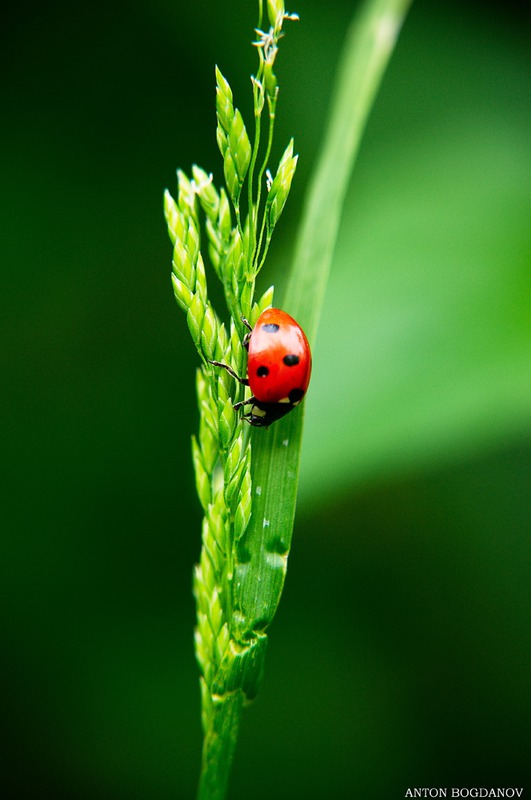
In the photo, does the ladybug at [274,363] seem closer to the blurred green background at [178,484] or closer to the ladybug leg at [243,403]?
the ladybug leg at [243,403]

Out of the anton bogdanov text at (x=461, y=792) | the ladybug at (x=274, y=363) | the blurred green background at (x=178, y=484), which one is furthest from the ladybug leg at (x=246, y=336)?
the anton bogdanov text at (x=461, y=792)

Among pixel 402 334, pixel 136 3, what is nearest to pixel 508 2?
pixel 136 3

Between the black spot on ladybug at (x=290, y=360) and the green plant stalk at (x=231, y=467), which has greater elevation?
the black spot on ladybug at (x=290, y=360)

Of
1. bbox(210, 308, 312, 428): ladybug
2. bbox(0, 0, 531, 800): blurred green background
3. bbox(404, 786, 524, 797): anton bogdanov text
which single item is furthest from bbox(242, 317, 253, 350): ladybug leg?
bbox(404, 786, 524, 797): anton bogdanov text

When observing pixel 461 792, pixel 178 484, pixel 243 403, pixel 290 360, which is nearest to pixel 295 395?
pixel 290 360

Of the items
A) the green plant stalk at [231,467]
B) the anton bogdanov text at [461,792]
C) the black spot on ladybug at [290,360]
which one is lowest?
the anton bogdanov text at [461,792]

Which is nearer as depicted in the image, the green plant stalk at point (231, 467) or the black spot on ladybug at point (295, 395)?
the green plant stalk at point (231, 467)

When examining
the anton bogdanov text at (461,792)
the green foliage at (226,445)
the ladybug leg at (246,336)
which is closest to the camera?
the green foliage at (226,445)

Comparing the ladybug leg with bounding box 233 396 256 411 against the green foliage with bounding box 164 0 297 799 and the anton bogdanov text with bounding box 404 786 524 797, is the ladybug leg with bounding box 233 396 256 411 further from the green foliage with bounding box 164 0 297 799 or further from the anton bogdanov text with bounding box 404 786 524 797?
the anton bogdanov text with bounding box 404 786 524 797
